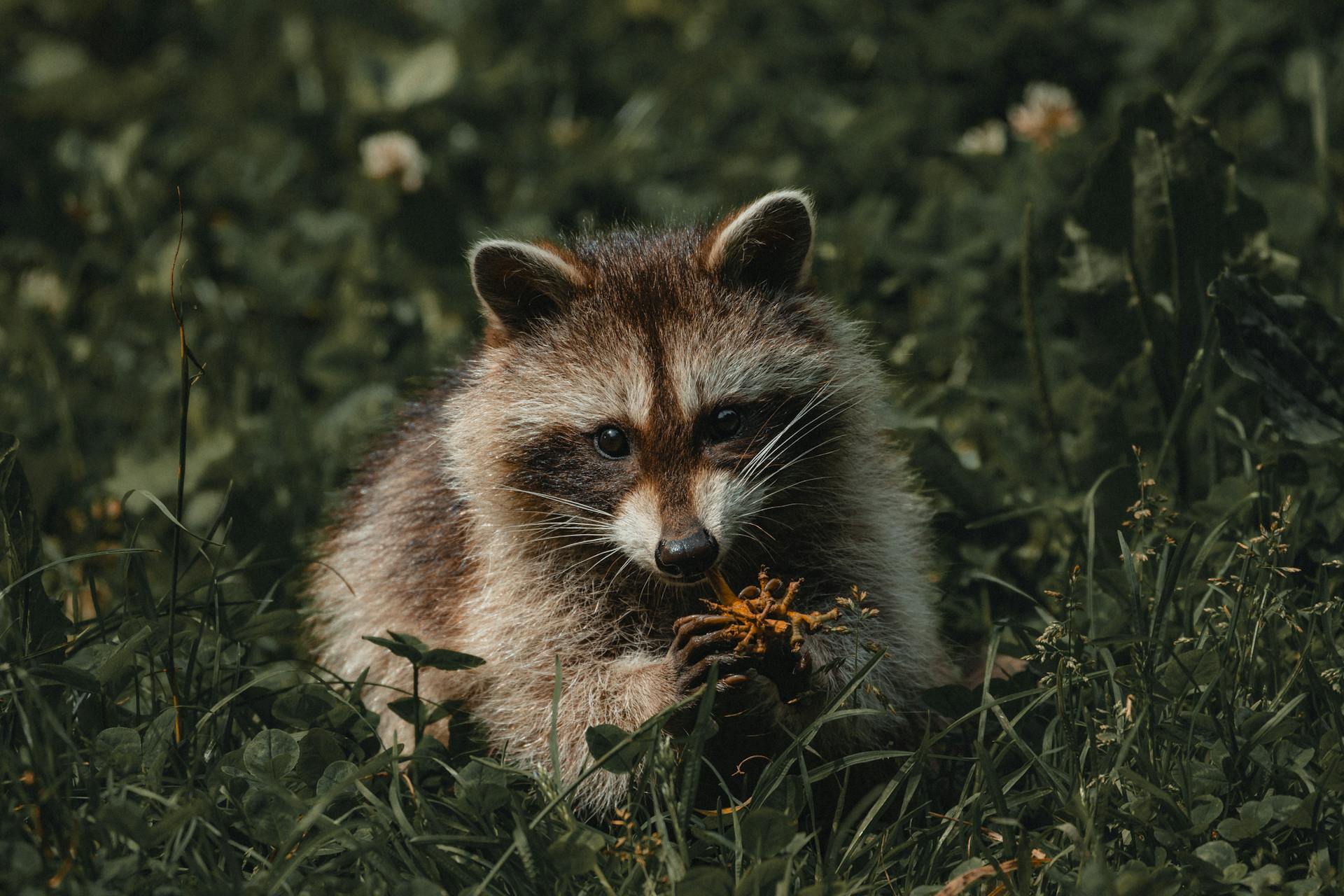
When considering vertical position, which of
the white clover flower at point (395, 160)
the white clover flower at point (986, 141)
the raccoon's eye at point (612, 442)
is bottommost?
the raccoon's eye at point (612, 442)

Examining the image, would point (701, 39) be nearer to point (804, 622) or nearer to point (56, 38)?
point (56, 38)

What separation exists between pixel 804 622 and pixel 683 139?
14.1ft

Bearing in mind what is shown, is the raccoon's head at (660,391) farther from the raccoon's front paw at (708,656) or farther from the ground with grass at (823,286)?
the ground with grass at (823,286)

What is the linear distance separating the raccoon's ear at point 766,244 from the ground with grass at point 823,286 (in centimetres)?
73

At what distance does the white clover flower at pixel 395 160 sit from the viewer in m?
6.57

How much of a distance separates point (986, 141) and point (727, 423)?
379 cm

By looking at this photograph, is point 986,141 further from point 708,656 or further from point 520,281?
point 708,656

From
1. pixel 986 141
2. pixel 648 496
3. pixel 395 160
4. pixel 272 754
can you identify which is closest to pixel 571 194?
pixel 395 160

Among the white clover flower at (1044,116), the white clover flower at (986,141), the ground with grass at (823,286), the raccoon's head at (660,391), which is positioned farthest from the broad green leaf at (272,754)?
the white clover flower at (1044,116)

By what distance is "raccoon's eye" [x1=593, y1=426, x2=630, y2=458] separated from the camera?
132 inches

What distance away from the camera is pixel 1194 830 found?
Answer: 2643mm

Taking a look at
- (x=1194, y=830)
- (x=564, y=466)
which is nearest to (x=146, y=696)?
(x=564, y=466)

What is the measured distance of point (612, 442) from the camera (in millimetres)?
3365

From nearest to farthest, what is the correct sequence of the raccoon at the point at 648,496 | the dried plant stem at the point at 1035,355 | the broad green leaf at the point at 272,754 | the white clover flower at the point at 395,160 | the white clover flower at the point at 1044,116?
1. the broad green leaf at the point at 272,754
2. the raccoon at the point at 648,496
3. the dried plant stem at the point at 1035,355
4. the white clover flower at the point at 395,160
5. the white clover flower at the point at 1044,116
